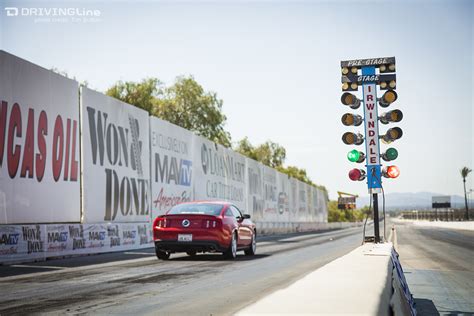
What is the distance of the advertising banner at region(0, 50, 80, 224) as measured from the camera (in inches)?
626

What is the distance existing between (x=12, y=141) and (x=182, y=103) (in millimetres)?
61277

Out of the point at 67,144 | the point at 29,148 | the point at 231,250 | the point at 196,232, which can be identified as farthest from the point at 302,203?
the point at 196,232

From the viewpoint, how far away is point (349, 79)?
36.7ft

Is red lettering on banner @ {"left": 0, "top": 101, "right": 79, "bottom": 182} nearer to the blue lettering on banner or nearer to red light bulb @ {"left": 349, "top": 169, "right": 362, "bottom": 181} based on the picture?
the blue lettering on banner

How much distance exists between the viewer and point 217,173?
3862 centimetres

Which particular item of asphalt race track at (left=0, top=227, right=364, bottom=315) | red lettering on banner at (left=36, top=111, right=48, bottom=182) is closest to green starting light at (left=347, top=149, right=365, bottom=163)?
asphalt race track at (left=0, top=227, right=364, bottom=315)

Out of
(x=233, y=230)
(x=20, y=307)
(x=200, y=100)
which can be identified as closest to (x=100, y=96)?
(x=233, y=230)

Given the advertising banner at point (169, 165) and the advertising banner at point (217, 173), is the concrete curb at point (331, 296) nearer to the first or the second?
the advertising banner at point (169, 165)

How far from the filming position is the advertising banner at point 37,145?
15.9m

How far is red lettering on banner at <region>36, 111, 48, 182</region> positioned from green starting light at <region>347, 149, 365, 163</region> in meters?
9.90

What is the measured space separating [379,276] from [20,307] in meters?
3.89

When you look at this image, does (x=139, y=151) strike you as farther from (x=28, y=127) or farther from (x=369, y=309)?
(x=369, y=309)

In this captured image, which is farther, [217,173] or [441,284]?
[217,173]

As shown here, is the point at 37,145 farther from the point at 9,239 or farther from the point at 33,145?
the point at 9,239
